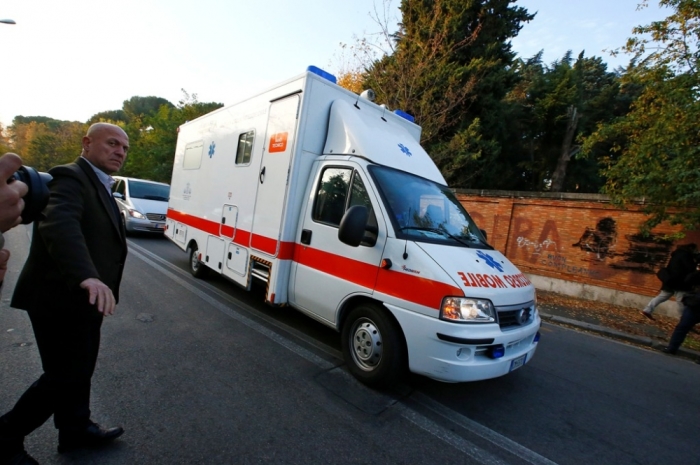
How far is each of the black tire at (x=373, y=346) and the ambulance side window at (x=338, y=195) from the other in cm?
92

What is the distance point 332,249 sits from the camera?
3.69 metres

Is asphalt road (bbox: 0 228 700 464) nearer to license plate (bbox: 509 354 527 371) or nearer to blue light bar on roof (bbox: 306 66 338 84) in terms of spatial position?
license plate (bbox: 509 354 527 371)

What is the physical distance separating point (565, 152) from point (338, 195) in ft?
79.1

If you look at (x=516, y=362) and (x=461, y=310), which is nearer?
(x=461, y=310)

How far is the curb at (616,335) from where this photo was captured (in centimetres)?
584

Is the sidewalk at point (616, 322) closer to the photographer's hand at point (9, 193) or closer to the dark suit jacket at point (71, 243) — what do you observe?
the dark suit jacket at point (71, 243)

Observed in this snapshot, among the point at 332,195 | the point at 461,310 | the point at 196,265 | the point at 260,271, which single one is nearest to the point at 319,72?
the point at 332,195

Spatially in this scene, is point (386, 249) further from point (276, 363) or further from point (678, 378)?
point (678, 378)

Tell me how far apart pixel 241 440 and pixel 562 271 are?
31.9 ft

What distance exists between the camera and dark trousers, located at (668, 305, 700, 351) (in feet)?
18.2

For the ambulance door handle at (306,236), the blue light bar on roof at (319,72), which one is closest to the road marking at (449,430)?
the ambulance door handle at (306,236)

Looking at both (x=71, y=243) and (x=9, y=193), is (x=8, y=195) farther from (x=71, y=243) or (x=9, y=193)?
(x=71, y=243)

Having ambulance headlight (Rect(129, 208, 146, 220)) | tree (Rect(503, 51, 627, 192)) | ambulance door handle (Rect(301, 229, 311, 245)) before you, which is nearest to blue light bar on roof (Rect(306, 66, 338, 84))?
ambulance door handle (Rect(301, 229, 311, 245))

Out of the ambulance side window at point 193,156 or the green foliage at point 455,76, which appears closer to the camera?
the ambulance side window at point 193,156
